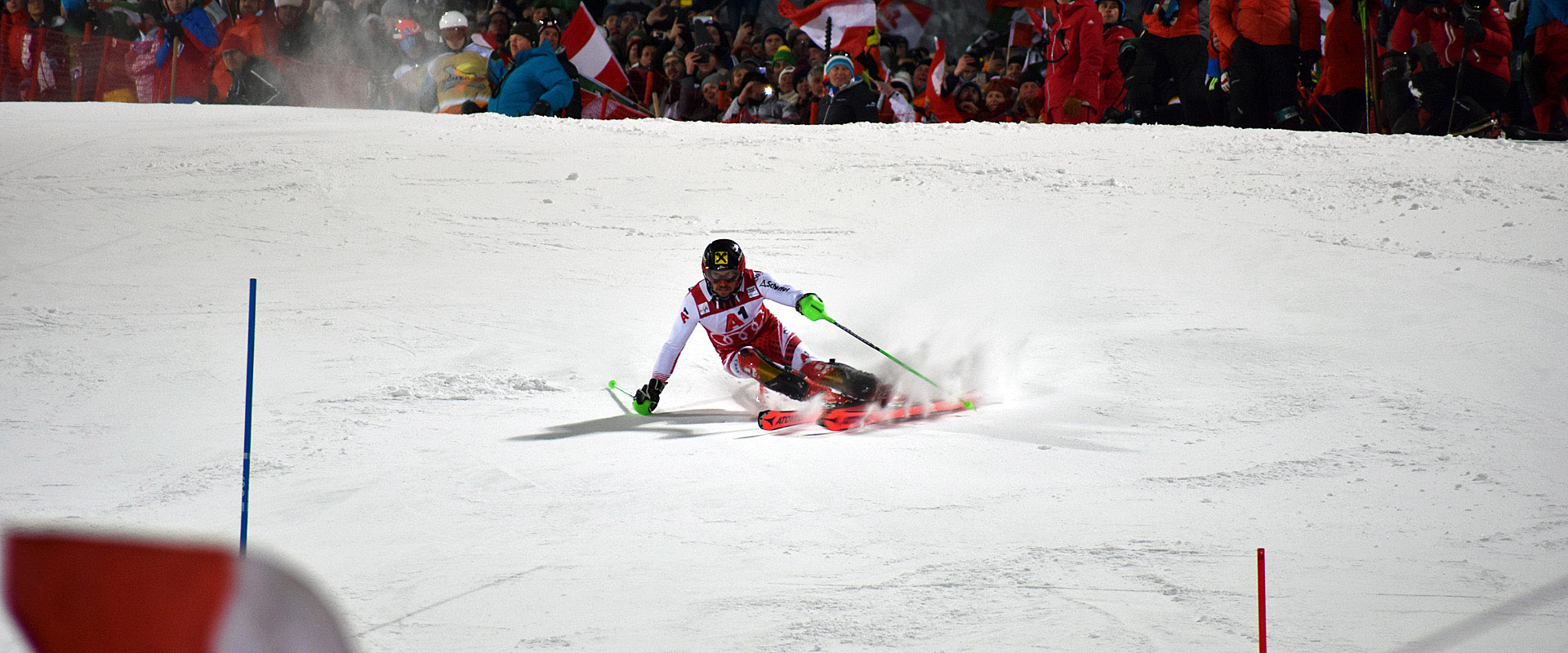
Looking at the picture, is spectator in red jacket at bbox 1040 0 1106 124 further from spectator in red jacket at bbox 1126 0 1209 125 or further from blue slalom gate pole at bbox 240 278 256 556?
blue slalom gate pole at bbox 240 278 256 556

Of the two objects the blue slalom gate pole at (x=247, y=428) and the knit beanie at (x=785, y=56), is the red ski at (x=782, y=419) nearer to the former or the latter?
the blue slalom gate pole at (x=247, y=428)

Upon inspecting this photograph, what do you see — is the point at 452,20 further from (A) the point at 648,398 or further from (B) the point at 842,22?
(A) the point at 648,398

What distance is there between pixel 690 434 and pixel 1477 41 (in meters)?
7.45

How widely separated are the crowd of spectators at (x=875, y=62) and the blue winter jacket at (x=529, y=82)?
21mm

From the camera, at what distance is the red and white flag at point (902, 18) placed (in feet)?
40.1

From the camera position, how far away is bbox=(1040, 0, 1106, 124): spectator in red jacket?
1008 cm

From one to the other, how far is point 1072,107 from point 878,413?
6.67m

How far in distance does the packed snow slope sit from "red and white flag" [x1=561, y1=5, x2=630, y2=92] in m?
0.76

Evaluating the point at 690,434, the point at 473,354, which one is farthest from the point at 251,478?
the point at 473,354

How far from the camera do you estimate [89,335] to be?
668cm

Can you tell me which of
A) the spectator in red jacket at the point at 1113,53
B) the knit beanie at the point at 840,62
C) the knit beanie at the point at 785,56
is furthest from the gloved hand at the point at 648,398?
the knit beanie at the point at 785,56

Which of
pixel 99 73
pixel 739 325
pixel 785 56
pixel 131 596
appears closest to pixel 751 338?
pixel 739 325

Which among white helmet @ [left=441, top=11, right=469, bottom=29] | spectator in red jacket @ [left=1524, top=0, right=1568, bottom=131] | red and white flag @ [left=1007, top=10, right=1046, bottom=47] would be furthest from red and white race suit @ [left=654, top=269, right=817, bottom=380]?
spectator in red jacket @ [left=1524, top=0, right=1568, bottom=131]

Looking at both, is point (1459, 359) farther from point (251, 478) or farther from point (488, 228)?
point (488, 228)
